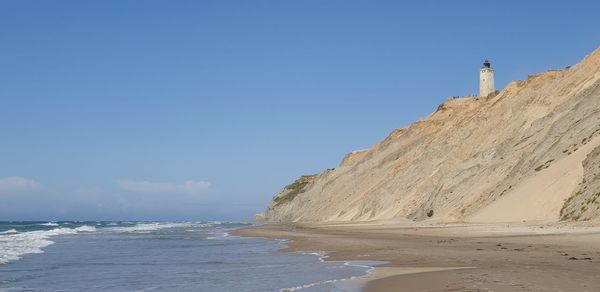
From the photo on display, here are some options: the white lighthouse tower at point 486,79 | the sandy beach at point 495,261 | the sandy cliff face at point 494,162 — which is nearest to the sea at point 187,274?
the sandy beach at point 495,261

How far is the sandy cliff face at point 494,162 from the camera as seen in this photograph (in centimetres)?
3622

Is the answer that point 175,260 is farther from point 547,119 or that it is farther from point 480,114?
point 480,114

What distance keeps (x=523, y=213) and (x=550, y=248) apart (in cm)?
1574

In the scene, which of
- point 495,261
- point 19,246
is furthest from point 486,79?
point 495,261

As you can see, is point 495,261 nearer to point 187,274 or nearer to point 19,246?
point 187,274

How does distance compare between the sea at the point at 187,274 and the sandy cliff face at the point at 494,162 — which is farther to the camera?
the sandy cliff face at the point at 494,162

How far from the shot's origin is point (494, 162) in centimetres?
5203

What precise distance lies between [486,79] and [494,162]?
4204 cm

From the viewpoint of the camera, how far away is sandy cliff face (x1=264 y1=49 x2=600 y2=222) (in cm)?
3622

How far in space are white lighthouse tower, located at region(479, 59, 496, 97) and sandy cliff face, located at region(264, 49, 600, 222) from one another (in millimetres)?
4930

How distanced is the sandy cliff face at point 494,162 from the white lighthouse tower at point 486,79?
4.93 metres

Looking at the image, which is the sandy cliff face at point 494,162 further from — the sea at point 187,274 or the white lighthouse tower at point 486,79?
the sea at point 187,274

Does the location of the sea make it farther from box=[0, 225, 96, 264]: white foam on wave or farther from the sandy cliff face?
the sandy cliff face

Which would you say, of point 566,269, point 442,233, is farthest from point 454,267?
point 442,233
